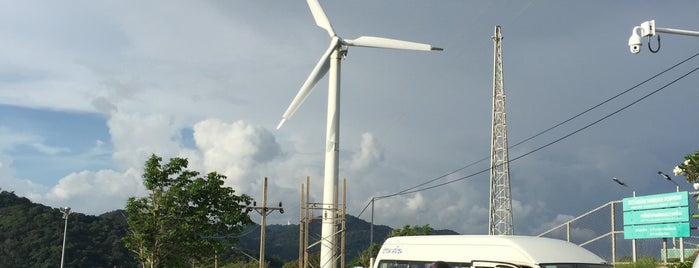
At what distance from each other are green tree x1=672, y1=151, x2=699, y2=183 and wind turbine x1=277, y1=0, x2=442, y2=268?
15.1m

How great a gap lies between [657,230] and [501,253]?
21.6 meters

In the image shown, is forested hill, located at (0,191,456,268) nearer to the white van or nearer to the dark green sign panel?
the dark green sign panel

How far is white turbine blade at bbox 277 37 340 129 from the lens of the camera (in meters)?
40.3

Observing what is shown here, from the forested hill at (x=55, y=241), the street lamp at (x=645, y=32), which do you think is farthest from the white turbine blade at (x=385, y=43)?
the forested hill at (x=55, y=241)

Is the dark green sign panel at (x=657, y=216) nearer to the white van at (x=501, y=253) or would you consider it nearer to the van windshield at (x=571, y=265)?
the white van at (x=501, y=253)

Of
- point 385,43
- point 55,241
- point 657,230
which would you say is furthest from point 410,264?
point 55,241

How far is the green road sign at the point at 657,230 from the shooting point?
31.3 meters

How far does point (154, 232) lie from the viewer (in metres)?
39.8

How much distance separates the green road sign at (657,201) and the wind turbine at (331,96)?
12.8m

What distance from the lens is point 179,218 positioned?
4016cm

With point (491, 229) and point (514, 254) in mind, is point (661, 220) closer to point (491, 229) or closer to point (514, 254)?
point (491, 229)

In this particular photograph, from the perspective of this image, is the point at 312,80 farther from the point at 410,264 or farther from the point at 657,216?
the point at 410,264

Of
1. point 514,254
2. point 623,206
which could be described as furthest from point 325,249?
point 514,254

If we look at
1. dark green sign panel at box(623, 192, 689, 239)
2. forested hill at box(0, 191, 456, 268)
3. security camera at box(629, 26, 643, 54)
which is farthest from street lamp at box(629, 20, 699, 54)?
forested hill at box(0, 191, 456, 268)
